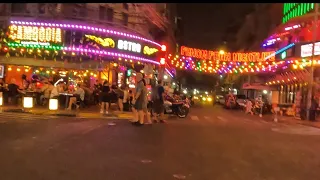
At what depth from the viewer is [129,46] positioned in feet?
94.2

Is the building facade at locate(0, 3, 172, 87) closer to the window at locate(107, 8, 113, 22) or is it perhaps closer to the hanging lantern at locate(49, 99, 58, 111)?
the window at locate(107, 8, 113, 22)

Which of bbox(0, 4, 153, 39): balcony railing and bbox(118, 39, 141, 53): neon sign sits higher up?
bbox(0, 4, 153, 39): balcony railing

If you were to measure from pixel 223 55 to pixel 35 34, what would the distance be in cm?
2096

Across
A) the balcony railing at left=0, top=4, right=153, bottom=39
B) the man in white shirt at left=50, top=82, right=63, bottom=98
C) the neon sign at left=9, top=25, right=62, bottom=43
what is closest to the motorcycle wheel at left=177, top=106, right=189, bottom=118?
the man in white shirt at left=50, top=82, right=63, bottom=98

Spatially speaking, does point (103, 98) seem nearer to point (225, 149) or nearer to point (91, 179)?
point (225, 149)

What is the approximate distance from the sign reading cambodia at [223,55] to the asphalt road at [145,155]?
89.5 ft

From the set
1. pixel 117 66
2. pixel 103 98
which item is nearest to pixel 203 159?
pixel 103 98

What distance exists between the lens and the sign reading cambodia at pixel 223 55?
3953cm

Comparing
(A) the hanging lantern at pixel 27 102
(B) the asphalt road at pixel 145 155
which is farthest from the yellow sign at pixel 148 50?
(B) the asphalt road at pixel 145 155

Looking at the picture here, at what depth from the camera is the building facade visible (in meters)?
25.6

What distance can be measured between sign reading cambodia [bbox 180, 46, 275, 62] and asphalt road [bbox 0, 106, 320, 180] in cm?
2728

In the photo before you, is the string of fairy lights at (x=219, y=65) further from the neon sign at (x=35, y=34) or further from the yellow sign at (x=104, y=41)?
the neon sign at (x=35, y=34)

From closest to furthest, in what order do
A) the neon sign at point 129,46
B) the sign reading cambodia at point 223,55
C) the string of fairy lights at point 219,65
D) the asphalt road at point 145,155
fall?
the asphalt road at point 145,155 → the neon sign at point 129,46 → the string of fairy lights at point 219,65 → the sign reading cambodia at point 223,55

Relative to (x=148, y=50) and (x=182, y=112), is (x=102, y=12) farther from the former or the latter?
(x=182, y=112)
